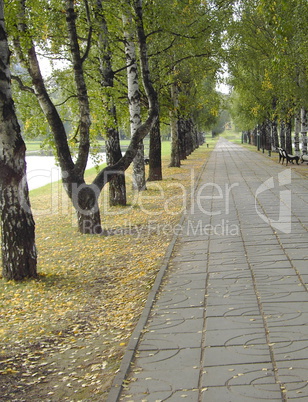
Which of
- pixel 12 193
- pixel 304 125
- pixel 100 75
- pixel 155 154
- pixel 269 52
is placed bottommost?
A: pixel 12 193

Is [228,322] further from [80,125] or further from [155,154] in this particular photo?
[155,154]

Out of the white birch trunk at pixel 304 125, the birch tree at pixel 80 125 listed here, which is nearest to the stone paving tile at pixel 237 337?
the birch tree at pixel 80 125

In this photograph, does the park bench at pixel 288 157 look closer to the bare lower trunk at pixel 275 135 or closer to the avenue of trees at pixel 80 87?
the avenue of trees at pixel 80 87

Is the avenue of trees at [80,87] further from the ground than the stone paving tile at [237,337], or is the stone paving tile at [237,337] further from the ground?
the avenue of trees at [80,87]

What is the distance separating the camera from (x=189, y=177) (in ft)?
75.6

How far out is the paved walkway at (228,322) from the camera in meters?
4.28

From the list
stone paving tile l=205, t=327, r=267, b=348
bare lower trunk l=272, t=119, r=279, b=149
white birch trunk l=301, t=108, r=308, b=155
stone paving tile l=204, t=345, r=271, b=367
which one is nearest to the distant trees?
white birch trunk l=301, t=108, r=308, b=155

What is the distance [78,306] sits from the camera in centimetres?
710

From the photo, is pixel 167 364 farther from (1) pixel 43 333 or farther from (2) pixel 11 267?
(2) pixel 11 267

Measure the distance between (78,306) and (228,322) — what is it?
2263mm

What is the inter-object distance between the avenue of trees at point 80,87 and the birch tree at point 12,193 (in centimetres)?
1

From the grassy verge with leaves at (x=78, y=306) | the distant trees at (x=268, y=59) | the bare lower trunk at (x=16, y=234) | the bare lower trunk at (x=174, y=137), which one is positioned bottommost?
the grassy verge with leaves at (x=78, y=306)

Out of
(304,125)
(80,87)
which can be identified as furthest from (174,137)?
(80,87)

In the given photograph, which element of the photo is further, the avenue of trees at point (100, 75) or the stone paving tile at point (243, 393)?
the avenue of trees at point (100, 75)
